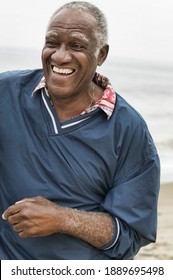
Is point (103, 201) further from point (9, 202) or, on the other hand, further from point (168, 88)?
point (168, 88)

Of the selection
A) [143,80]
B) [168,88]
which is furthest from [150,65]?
[168,88]

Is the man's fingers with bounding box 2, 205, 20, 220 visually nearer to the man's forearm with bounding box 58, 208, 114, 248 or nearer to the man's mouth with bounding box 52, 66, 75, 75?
the man's forearm with bounding box 58, 208, 114, 248

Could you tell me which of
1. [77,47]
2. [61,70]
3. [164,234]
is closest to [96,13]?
[77,47]

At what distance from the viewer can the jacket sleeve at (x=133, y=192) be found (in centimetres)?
280

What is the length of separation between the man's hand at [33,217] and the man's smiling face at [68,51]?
498 millimetres

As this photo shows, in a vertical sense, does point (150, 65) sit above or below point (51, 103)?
below

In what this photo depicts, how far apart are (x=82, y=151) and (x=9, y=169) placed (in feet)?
1.08

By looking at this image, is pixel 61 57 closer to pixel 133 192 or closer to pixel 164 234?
pixel 133 192

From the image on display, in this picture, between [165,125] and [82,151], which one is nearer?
[82,151]

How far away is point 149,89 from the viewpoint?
21922mm

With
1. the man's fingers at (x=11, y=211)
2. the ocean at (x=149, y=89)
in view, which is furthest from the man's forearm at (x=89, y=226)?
the ocean at (x=149, y=89)

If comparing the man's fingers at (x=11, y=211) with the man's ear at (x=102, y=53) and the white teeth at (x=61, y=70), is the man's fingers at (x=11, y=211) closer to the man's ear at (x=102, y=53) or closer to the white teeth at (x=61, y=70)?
the white teeth at (x=61, y=70)

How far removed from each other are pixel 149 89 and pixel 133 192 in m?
19.3
